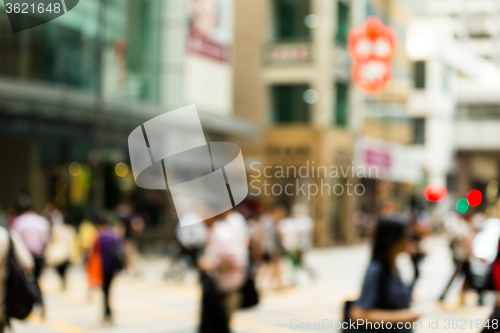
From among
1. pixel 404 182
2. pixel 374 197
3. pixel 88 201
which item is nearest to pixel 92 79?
pixel 88 201

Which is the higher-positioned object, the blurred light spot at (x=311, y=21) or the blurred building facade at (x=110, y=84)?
→ the blurred light spot at (x=311, y=21)

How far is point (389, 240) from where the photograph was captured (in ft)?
12.6

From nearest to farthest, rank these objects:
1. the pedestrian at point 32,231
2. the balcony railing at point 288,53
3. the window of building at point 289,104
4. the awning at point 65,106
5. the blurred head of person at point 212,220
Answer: the blurred head of person at point 212,220 → the pedestrian at point 32,231 → the awning at point 65,106 → the balcony railing at point 288,53 → the window of building at point 289,104

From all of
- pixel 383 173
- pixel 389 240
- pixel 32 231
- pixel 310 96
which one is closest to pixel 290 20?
pixel 310 96

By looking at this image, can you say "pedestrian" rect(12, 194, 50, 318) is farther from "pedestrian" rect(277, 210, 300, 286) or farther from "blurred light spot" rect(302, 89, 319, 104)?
"blurred light spot" rect(302, 89, 319, 104)

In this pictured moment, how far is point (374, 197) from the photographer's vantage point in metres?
36.4

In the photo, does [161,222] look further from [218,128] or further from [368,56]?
[368,56]

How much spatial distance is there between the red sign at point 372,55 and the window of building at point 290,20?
15.6 feet

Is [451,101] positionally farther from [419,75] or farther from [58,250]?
[58,250]

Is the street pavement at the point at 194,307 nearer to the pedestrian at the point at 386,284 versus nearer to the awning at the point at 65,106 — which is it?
the awning at the point at 65,106

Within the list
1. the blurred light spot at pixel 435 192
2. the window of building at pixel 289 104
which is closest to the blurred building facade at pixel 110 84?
the window of building at pixel 289 104

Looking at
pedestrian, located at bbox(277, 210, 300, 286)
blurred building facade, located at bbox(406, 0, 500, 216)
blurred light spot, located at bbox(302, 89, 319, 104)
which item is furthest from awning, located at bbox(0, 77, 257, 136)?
blurred building facade, located at bbox(406, 0, 500, 216)

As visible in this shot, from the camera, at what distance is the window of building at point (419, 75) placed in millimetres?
44844

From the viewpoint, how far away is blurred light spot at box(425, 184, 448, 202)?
43.6 m
